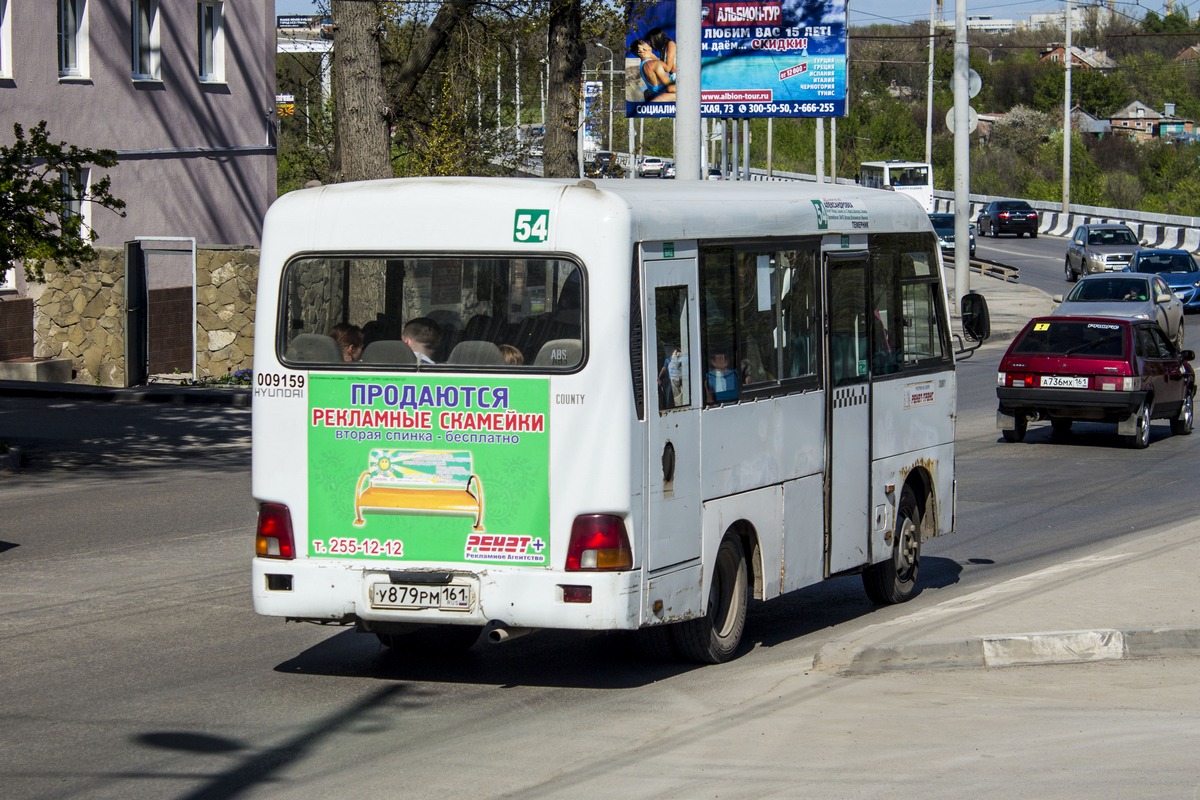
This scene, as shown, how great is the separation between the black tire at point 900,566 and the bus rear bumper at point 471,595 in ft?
11.1

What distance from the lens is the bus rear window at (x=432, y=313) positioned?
784cm

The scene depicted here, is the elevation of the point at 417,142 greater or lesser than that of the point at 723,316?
greater

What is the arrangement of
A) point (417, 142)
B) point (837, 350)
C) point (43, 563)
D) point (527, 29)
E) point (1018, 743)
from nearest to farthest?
1. point (1018, 743)
2. point (837, 350)
3. point (43, 563)
4. point (527, 29)
5. point (417, 142)

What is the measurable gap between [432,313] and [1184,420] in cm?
1751

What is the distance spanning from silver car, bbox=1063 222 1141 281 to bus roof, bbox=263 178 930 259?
42.1 meters

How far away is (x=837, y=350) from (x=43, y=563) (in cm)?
588

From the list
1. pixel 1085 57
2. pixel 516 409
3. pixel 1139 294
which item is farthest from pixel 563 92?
pixel 1085 57

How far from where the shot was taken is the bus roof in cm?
784

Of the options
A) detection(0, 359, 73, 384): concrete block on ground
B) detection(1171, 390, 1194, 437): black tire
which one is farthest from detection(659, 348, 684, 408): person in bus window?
detection(0, 359, 73, 384): concrete block on ground

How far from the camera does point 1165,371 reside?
22016 millimetres

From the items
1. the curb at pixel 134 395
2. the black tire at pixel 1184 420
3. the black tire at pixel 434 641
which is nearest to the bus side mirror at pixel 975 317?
the black tire at pixel 434 641

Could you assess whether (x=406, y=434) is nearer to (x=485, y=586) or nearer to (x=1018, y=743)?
(x=485, y=586)

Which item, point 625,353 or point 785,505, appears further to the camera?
point 785,505

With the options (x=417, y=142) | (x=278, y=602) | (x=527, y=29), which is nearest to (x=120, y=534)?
(x=278, y=602)
